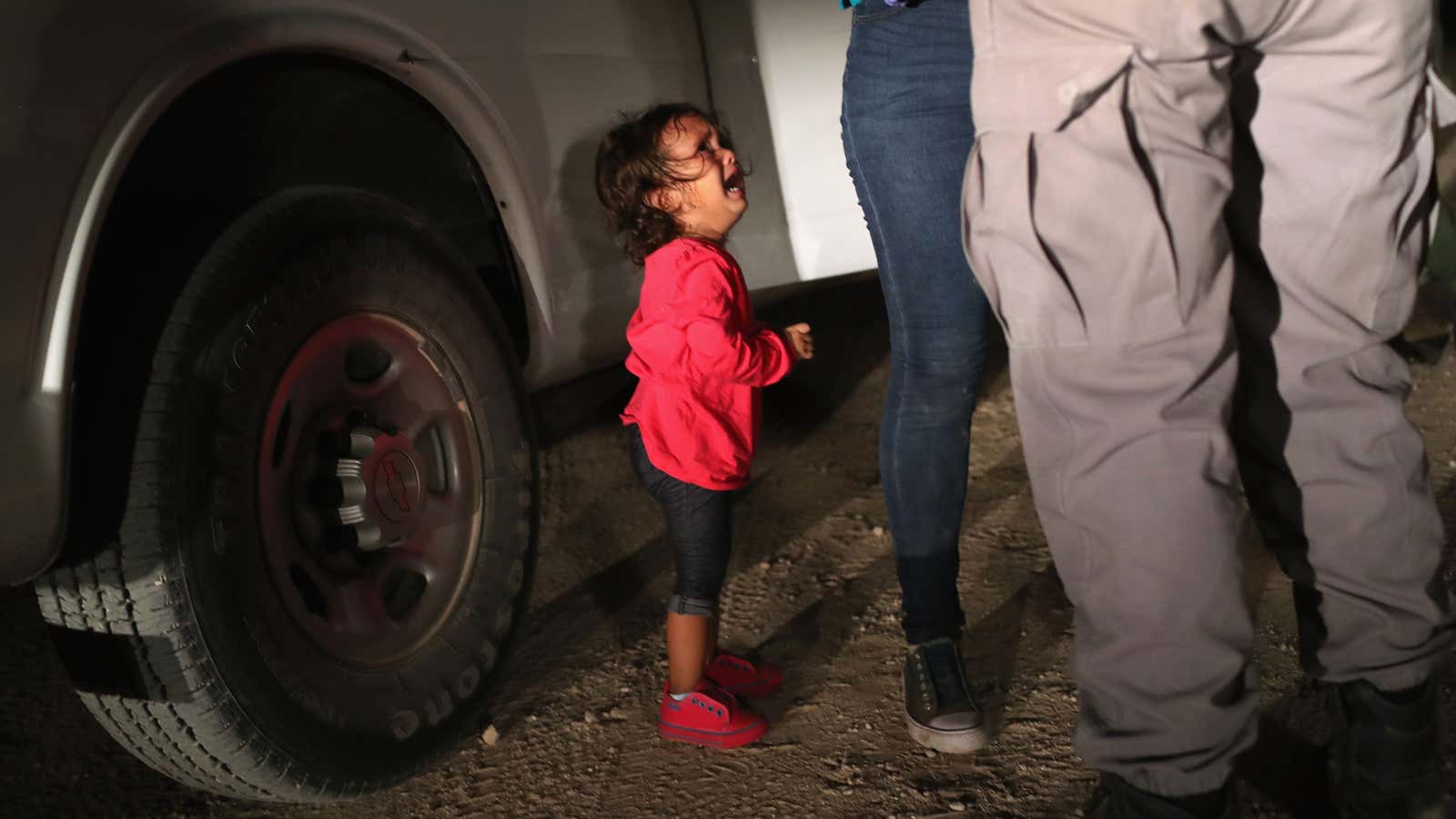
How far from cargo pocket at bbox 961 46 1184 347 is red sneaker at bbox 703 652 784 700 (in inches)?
41.9

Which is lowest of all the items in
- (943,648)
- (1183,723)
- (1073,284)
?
(943,648)

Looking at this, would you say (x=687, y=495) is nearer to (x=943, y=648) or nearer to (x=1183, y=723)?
(x=943, y=648)

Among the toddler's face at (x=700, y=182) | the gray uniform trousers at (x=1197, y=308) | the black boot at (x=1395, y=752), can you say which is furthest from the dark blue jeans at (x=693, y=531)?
the black boot at (x=1395, y=752)

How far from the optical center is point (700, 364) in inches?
79.8

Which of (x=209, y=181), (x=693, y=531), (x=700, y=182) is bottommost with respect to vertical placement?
(x=693, y=531)

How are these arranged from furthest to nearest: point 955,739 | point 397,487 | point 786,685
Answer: point 786,685
point 397,487
point 955,739

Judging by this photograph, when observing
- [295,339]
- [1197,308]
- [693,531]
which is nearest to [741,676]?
[693,531]

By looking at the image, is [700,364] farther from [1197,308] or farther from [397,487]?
[1197,308]

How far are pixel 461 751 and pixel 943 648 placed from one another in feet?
2.82

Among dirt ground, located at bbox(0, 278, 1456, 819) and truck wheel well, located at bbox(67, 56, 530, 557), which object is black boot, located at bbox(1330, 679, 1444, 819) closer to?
dirt ground, located at bbox(0, 278, 1456, 819)

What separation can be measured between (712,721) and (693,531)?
0.32 meters

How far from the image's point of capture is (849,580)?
2621 millimetres

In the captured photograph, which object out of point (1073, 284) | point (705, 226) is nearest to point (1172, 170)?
point (1073, 284)

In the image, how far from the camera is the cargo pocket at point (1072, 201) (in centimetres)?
129
